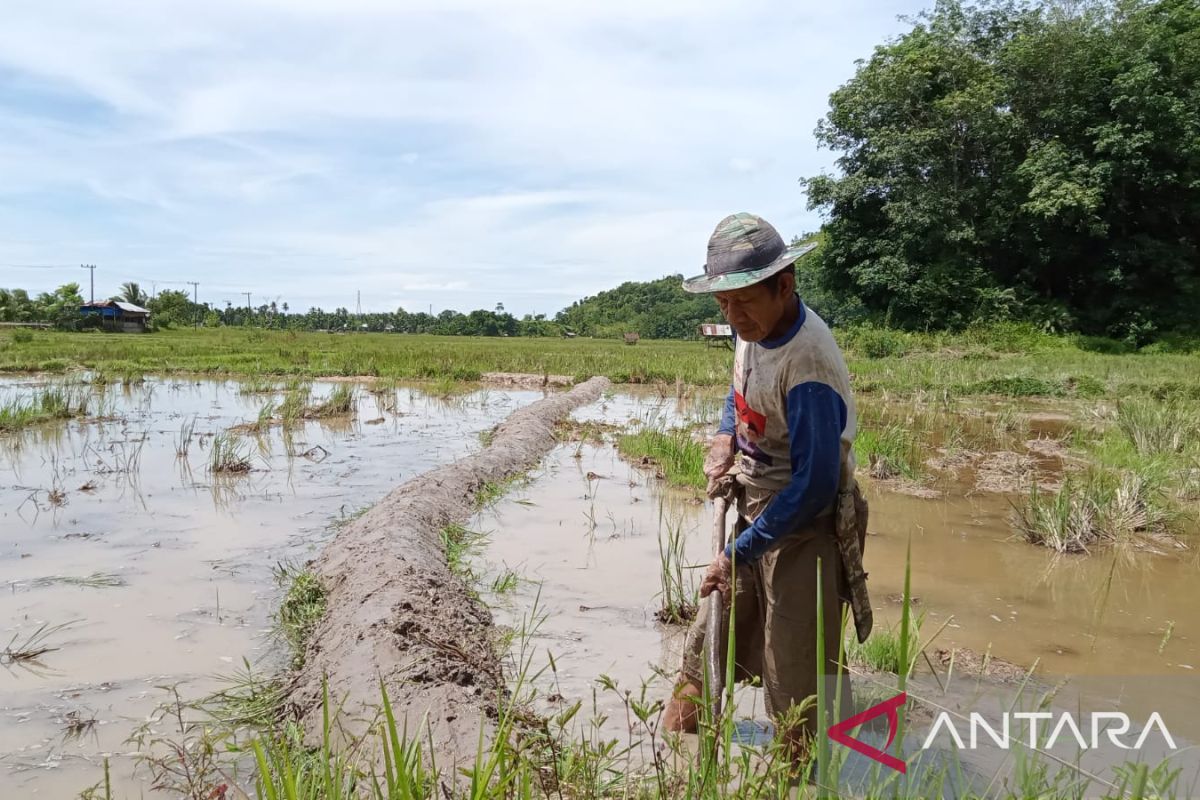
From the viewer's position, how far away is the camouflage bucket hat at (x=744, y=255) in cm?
178

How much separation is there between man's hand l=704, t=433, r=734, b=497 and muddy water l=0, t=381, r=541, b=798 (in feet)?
6.20

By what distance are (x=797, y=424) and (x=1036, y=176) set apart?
23434 millimetres

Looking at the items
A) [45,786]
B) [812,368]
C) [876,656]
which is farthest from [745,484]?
[45,786]

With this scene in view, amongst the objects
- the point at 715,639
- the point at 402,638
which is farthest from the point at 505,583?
the point at 715,639

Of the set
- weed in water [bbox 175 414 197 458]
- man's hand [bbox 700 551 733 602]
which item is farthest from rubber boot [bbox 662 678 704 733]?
weed in water [bbox 175 414 197 458]

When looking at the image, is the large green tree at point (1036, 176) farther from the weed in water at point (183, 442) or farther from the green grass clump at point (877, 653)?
the green grass clump at point (877, 653)

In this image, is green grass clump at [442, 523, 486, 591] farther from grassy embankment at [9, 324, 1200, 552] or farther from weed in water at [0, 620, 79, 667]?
grassy embankment at [9, 324, 1200, 552]

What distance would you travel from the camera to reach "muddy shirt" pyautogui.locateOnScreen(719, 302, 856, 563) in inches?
68.5

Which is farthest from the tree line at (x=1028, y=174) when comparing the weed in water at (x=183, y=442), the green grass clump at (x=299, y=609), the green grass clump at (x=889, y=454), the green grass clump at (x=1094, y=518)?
the green grass clump at (x=299, y=609)

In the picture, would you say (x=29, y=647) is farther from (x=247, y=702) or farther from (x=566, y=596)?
(x=566, y=596)

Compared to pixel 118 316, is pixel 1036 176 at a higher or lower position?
higher

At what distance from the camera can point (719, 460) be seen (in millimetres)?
2205

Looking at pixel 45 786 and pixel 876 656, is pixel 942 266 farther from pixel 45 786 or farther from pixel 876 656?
pixel 45 786

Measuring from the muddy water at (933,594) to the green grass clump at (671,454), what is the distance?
0.50 m
